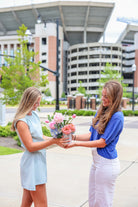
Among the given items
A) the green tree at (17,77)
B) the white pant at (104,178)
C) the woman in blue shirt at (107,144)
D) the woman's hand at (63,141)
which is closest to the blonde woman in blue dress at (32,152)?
the woman's hand at (63,141)

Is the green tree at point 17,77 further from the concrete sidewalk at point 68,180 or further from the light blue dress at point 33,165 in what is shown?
the light blue dress at point 33,165

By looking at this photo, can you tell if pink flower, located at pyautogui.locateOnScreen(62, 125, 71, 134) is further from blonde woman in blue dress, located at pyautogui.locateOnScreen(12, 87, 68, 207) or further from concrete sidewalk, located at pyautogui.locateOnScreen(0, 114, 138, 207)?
concrete sidewalk, located at pyautogui.locateOnScreen(0, 114, 138, 207)

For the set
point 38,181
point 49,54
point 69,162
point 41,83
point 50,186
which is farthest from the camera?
point 49,54

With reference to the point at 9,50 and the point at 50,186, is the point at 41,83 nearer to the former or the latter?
the point at 50,186

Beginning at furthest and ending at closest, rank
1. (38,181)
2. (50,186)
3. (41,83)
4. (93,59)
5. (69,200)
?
1. (93,59)
2. (41,83)
3. (50,186)
4. (69,200)
5. (38,181)

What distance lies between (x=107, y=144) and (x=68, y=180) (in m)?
2.87

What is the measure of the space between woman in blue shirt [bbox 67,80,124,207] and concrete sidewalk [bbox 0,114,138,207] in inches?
61.7

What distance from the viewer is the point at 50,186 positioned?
16.6 ft

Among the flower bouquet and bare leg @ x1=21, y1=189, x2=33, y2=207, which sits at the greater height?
the flower bouquet

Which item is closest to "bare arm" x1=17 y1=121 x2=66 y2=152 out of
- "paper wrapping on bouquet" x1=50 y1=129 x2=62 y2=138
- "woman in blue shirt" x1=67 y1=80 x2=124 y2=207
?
"paper wrapping on bouquet" x1=50 y1=129 x2=62 y2=138

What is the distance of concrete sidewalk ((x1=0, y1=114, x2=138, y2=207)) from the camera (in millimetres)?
4398

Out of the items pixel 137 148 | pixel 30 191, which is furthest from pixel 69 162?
pixel 30 191

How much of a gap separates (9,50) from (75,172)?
88.7 meters

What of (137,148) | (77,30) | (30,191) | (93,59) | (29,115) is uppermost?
(77,30)
